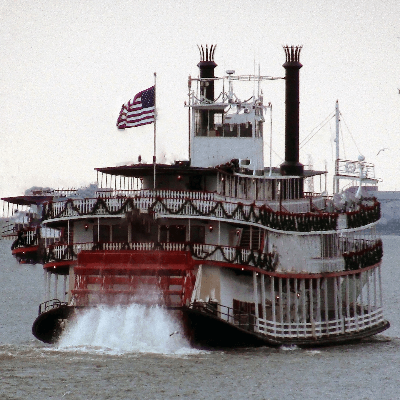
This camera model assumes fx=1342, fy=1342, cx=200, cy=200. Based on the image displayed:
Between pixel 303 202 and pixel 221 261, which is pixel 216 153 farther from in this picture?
pixel 221 261

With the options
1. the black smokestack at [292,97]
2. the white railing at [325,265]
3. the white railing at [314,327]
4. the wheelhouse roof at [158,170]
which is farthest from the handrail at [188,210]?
the black smokestack at [292,97]

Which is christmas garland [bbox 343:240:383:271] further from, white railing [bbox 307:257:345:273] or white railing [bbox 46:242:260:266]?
white railing [bbox 46:242:260:266]

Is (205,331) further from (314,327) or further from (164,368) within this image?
(314,327)

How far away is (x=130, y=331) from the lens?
46.9m

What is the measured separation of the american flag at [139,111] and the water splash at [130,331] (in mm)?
8100

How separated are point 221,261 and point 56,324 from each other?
21.2 ft

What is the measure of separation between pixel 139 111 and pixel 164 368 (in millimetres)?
11354

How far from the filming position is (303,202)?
55.8 meters

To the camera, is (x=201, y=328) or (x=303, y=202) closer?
(x=201, y=328)

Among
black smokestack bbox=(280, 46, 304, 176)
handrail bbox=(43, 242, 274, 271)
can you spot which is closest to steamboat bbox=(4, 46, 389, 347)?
handrail bbox=(43, 242, 274, 271)

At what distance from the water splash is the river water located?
35 millimetres

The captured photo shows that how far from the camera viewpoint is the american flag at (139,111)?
51.2 m

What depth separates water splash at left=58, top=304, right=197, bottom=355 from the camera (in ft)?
152

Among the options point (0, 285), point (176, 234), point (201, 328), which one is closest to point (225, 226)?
point (176, 234)
